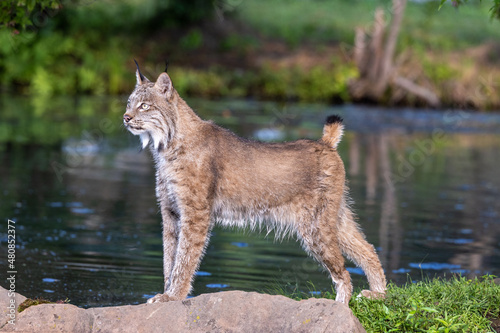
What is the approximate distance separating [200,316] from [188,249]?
130 cm

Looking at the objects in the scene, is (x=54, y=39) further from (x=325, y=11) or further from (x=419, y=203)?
(x=419, y=203)

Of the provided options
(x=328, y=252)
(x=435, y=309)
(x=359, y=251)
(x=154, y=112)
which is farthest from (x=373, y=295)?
(x=154, y=112)

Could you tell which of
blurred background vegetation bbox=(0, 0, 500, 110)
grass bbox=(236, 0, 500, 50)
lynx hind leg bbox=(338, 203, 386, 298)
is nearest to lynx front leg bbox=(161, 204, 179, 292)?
lynx hind leg bbox=(338, 203, 386, 298)

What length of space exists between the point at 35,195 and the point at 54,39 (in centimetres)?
2542

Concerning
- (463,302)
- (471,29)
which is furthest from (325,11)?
(463,302)

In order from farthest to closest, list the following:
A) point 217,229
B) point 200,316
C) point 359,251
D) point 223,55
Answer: point 223,55
point 217,229
point 359,251
point 200,316

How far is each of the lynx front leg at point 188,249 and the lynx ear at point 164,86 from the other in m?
1.22

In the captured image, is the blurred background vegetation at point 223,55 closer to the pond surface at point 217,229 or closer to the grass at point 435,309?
the pond surface at point 217,229

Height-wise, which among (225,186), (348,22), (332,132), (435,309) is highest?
(348,22)

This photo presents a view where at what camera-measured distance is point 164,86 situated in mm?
8328

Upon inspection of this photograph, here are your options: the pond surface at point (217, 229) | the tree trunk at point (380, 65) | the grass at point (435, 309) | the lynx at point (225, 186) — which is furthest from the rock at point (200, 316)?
the tree trunk at point (380, 65)

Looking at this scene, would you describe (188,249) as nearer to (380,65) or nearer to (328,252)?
(328,252)

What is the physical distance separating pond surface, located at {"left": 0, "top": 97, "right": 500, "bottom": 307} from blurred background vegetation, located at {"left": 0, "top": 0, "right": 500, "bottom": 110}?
5393 millimetres

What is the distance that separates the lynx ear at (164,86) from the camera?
830 centimetres
